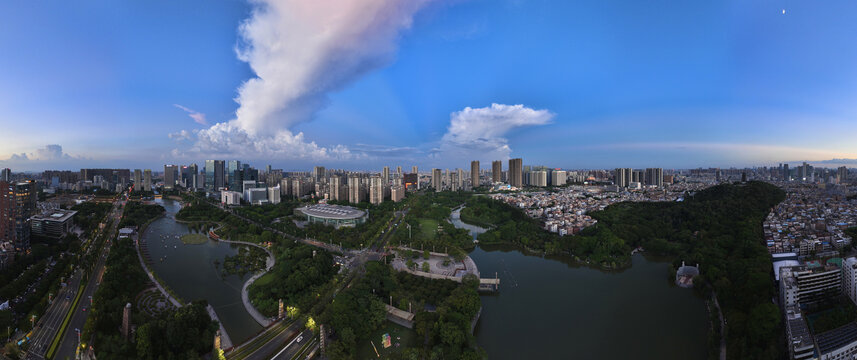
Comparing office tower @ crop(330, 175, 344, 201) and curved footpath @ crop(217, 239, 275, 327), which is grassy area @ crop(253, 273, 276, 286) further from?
office tower @ crop(330, 175, 344, 201)

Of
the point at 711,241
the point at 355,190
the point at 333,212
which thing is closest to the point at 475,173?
the point at 355,190

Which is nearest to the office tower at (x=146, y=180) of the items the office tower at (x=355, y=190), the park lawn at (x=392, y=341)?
the office tower at (x=355, y=190)

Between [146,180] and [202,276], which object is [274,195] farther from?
[146,180]

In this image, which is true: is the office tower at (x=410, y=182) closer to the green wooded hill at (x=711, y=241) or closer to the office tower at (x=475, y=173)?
the office tower at (x=475, y=173)

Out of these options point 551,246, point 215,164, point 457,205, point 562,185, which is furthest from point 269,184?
point 562,185

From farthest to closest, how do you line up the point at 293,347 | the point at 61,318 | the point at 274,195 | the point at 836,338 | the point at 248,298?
the point at 274,195 → the point at 248,298 → the point at 61,318 → the point at 293,347 → the point at 836,338

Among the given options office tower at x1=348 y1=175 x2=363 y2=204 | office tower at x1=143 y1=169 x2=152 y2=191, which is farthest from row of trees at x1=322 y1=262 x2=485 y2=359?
office tower at x1=143 y1=169 x2=152 y2=191
